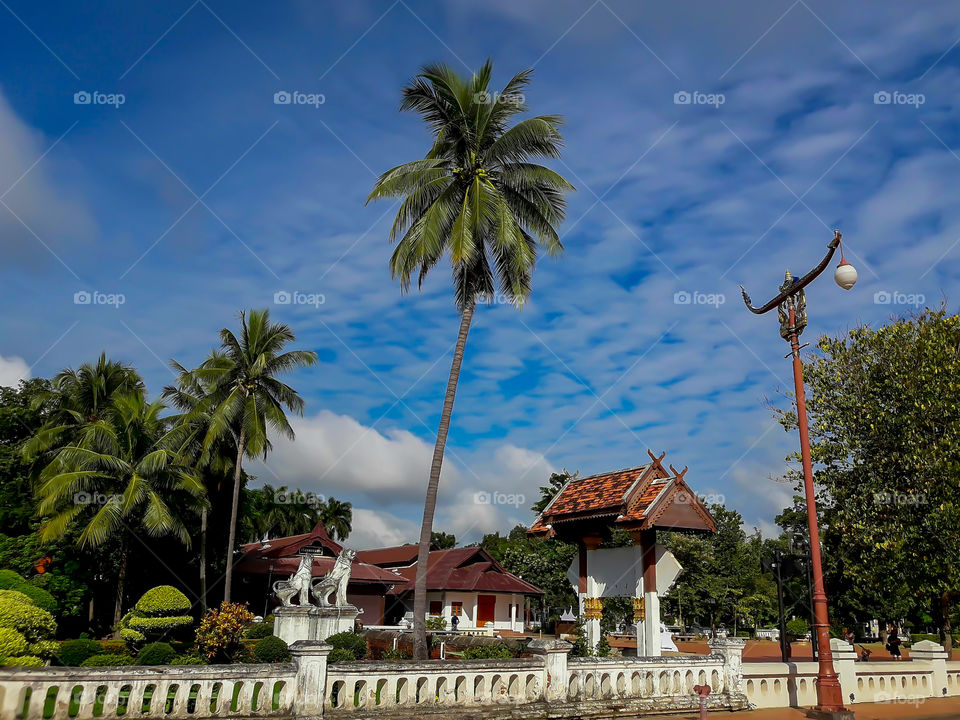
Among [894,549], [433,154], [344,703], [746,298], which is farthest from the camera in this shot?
[894,549]

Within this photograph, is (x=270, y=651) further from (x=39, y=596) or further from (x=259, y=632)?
(x=39, y=596)

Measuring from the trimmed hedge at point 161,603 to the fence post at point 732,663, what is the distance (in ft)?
65.8

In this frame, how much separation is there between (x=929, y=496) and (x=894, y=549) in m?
1.92

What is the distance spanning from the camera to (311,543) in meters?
43.5

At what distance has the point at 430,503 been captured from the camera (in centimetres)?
1670

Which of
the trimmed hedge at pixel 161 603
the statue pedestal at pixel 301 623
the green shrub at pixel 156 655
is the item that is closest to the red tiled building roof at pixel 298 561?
the trimmed hedge at pixel 161 603

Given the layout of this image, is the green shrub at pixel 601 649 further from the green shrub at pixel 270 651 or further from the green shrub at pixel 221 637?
the green shrub at pixel 221 637

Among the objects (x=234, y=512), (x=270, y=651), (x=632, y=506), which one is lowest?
(x=270, y=651)

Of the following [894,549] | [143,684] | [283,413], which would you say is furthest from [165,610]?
[894,549]

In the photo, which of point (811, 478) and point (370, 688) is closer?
point (370, 688)

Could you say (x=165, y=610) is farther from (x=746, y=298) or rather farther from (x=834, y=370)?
(x=834, y=370)

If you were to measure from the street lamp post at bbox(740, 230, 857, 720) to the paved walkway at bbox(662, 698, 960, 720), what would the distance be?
96 cm

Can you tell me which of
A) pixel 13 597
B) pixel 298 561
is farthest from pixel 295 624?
pixel 298 561

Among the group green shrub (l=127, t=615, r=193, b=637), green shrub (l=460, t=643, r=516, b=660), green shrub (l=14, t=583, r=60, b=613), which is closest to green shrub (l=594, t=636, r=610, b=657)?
green shrub (l=460, t=643, r=516, b=660)
